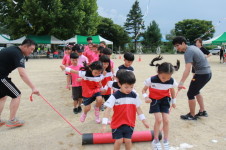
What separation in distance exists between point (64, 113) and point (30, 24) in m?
26.1

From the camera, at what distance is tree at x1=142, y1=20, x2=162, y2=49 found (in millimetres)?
57531

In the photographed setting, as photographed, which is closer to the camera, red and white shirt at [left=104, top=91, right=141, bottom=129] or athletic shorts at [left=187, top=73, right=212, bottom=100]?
red and white shirt at [left=104, top=91, right=141, bottom=129]

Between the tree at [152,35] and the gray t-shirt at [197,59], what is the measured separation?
5373 centimetres

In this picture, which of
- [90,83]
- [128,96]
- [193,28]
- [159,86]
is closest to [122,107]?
[128,96]

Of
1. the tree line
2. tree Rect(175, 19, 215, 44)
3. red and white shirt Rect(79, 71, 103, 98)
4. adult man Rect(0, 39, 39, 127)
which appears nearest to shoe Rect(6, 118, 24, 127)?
adult man Rect(0, 39, 39, 127)

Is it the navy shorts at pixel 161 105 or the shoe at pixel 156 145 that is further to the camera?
the navy shorts at pixel 161 105

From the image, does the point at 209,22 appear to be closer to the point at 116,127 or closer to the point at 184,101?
the point at 184,101

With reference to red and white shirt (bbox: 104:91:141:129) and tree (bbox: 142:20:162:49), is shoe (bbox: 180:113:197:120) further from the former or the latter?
tree (bbox: 142:20:162:49)

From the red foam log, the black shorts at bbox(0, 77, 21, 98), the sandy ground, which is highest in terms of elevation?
the black shorts at bbox(0, 77, 21, 98)

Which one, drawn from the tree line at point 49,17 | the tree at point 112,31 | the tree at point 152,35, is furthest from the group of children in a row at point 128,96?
the tree at point 152,35

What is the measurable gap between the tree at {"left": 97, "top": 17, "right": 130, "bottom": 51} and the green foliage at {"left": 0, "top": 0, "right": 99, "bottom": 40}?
2089cm

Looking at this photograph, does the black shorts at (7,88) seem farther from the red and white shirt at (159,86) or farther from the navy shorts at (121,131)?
the red and white shirt at (159,86)

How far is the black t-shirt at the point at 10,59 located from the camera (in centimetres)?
387

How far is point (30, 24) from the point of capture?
2750 cm
